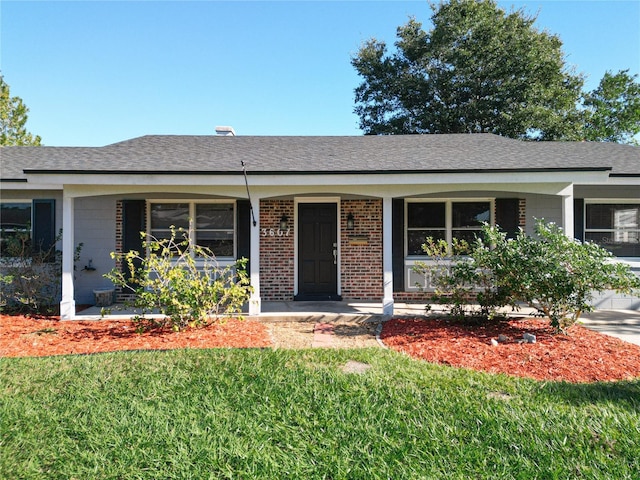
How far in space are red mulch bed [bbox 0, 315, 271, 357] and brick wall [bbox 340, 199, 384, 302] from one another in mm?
3024

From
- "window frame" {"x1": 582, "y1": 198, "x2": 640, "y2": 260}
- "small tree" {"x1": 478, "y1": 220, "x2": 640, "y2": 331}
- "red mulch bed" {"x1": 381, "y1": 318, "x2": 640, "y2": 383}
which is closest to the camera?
"red mulch bed" {"x1": 381, "y1": 318, "x2": 640, "y2": 383}

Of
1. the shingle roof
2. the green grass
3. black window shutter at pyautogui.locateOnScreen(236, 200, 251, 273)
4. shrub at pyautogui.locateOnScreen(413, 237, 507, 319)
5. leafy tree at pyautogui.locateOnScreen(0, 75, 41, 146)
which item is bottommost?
the green grass

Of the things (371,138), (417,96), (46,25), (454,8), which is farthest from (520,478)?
(454,8)

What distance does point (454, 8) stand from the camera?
72.8 feet

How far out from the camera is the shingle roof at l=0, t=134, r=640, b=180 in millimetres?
7086

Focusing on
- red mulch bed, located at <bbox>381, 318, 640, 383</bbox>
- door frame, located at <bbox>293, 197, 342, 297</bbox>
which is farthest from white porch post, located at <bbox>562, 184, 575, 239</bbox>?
door frame, located at <bbox>293, 197, 342, 297</bbox>

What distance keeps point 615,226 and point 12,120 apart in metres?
33.5

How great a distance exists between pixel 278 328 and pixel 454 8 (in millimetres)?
23729

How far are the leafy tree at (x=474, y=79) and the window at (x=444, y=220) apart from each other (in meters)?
14.1

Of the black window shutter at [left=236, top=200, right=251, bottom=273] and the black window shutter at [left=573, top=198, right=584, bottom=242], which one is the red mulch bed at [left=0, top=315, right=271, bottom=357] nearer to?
the black window shutter at [left=236, top=200, right=251, bottom=273]

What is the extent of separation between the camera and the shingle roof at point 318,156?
7.09 m

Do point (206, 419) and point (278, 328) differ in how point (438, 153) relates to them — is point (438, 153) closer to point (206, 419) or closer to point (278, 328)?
point (278, 328)

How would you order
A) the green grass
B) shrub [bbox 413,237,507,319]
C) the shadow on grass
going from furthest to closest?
shrub [bbox 413,237,507,319] → the shadow on grass → the green grass

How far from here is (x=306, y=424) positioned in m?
3.07
